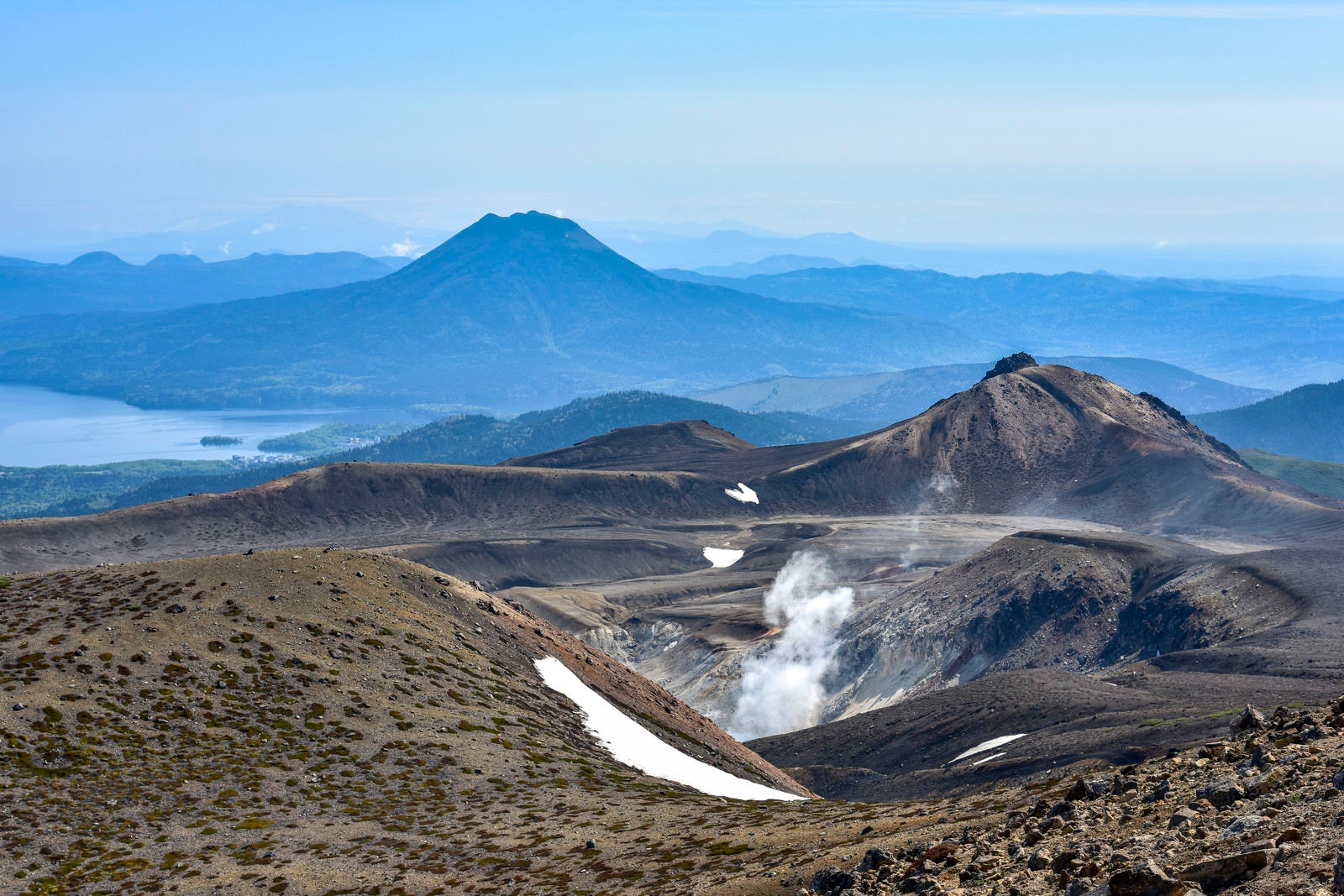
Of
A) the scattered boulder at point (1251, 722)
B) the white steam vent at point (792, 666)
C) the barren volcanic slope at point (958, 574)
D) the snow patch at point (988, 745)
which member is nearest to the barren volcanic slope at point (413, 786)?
the scattered boulder at point (1251, 722)

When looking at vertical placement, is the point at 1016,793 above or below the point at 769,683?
above

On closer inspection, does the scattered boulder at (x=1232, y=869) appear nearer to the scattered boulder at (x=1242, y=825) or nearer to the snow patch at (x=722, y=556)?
the scattered boulder at (x=1242, y=825)

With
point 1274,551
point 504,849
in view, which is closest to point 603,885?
point 504,849

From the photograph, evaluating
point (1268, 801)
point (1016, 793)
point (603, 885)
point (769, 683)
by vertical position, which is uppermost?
point (1268, 801)

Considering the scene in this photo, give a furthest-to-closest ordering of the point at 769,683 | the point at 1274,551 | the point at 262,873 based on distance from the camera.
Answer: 1. the point at 769,683
2. the point at 1274,551
3. the point at 262,873

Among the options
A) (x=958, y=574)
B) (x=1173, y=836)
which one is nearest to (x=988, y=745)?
(x=1173, y=836)

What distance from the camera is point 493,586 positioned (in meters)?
164

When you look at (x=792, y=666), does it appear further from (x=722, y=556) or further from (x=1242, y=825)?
(x=1242, y=825)

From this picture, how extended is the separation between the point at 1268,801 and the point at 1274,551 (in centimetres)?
9949

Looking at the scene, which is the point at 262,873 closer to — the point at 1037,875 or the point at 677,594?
the point at 1037,875

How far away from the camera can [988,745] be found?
68.5m

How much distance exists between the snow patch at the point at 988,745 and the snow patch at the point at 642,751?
15162 mm

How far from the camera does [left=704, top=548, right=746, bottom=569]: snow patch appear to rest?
180 meters

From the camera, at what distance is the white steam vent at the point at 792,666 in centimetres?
10881
